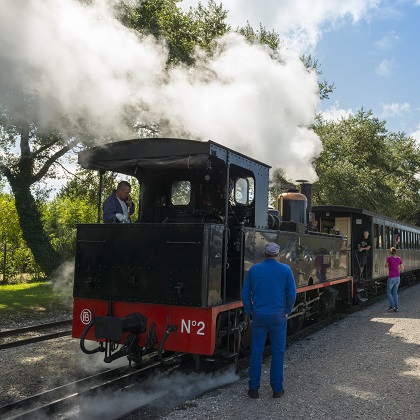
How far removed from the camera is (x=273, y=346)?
4.72m

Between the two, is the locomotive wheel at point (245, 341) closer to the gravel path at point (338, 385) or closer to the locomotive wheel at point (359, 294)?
the gravel path at point (338, 385)

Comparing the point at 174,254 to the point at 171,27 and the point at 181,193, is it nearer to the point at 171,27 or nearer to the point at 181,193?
the point at 181,193

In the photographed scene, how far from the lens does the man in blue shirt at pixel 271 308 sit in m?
4.66

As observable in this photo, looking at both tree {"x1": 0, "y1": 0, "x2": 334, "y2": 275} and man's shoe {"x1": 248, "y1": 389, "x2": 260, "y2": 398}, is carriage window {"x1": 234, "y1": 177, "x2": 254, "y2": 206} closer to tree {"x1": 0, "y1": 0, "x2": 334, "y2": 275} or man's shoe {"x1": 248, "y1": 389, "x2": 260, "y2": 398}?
man's shoe {"x1": 248, "y1": 389, "x2": 260, "y2": 398}

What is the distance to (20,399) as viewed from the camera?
4.75m

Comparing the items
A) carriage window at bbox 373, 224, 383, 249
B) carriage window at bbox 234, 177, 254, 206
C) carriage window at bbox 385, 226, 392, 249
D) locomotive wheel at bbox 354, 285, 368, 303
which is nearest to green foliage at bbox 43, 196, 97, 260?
carriage window at bbox 385, 226, 392, 249

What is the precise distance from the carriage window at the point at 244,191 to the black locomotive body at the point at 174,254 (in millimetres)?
13

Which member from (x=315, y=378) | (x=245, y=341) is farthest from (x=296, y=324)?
(x=315, y=378)

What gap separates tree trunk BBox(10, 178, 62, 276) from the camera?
49.7 feet

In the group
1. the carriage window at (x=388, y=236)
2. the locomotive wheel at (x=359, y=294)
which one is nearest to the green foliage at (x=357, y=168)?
the carriage window at (x=388, y=236)

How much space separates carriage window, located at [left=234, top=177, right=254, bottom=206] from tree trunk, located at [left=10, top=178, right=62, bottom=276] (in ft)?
36.6

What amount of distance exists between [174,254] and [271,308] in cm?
115

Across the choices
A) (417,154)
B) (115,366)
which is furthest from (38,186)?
(417,154)

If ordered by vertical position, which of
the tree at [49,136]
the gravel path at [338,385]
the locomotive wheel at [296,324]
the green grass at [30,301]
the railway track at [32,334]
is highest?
the tree at [49,136]
